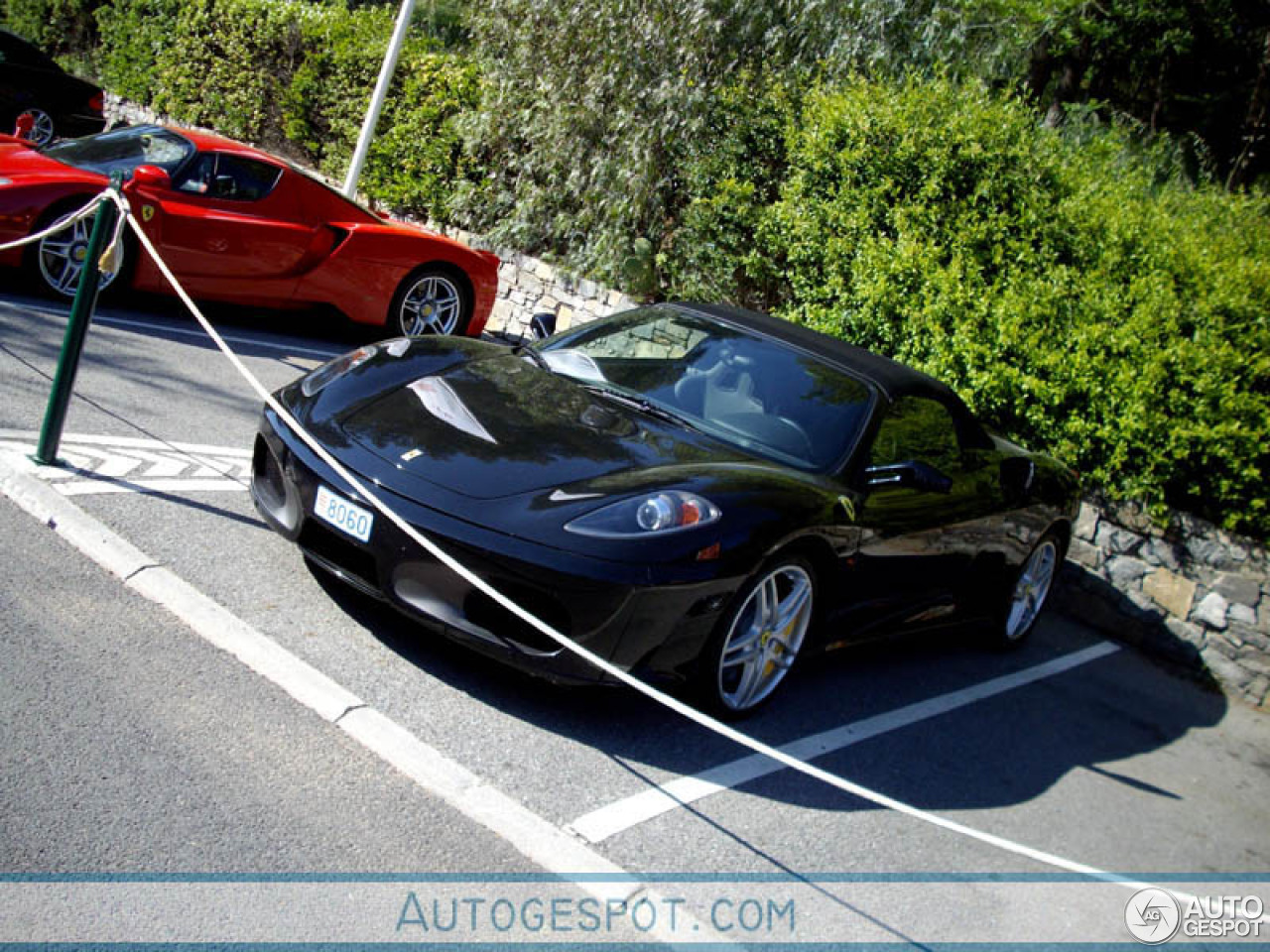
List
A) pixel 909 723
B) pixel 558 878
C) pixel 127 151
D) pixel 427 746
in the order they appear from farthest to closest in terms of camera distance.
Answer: pixel 127 151, pixel 909 723, pixel 427 746, pixel 558 878

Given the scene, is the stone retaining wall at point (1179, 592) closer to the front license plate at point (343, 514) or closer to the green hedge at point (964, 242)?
the green hedge at point (964, 242)

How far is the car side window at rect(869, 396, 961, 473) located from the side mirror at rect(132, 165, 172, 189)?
5.62 meters

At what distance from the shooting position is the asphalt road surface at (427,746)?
3.12 m

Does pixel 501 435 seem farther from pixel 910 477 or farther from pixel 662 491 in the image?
pixel 910 477

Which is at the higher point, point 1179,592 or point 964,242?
point 964,242

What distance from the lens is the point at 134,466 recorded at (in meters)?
5.45

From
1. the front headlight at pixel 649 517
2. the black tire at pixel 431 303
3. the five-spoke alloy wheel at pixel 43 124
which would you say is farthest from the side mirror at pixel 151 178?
the five-spoke alloy wheel at pixel 43 124

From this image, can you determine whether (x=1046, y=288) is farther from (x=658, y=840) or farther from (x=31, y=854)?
(x=31, y=854)

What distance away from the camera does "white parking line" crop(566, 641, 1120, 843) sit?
11.8ft

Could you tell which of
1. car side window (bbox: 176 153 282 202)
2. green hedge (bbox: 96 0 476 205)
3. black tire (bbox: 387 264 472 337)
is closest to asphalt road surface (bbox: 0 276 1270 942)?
car side window (bbox: 176 153 282 202)

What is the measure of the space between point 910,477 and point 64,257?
6073 mm

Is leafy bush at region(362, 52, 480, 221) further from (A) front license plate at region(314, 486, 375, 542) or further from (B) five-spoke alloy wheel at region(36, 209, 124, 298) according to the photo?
(A) front license plate at region(314, 486, 375, 542)

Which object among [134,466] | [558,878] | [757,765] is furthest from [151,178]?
[558,878]

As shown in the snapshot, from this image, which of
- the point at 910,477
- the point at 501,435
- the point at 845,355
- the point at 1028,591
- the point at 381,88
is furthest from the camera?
the point at 381,88
